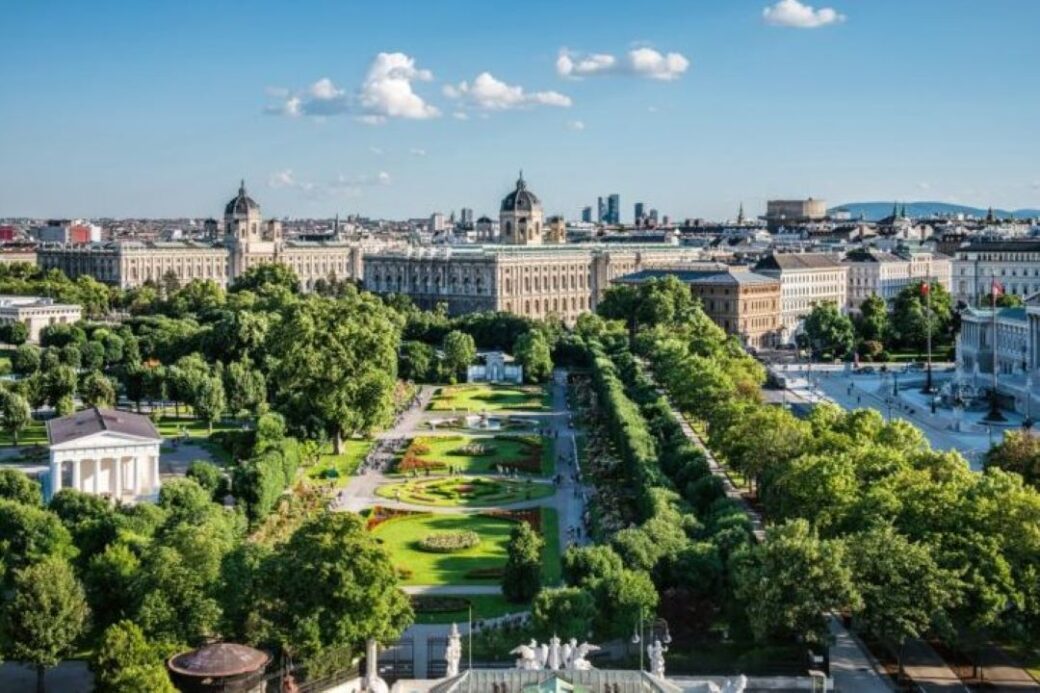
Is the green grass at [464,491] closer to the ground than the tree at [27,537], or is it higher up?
closer to the ground

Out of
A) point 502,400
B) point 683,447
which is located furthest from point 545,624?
point 502,400

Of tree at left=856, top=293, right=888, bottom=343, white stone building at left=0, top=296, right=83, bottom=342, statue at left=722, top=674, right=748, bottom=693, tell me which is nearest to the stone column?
statue at left=722, top=674, right=748, bottom=693

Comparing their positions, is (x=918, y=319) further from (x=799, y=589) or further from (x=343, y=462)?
(x=799, y=589)

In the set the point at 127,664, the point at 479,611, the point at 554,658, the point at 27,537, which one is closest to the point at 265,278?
the point at 27,537

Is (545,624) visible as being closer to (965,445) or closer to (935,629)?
(935,629)

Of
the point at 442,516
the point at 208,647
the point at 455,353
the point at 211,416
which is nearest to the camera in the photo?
the point at 208,647

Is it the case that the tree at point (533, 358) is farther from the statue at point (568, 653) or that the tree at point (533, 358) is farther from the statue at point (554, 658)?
the statue at point (554, 658)

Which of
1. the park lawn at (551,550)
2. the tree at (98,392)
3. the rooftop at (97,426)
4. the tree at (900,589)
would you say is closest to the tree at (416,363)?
the tree at (98,392)
